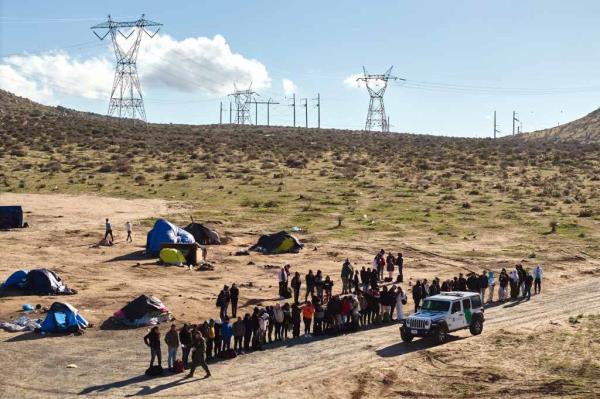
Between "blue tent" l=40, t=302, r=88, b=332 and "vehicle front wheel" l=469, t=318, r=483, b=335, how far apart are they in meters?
13.6

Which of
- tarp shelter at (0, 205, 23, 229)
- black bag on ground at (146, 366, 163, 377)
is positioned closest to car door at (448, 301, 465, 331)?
black bag on ground at (146, 366, 163, 377)

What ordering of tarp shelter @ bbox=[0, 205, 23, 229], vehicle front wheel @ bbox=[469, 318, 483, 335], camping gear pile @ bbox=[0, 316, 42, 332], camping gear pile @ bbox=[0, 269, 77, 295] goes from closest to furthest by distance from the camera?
camping gear pile @ bbox=[0, 316, 42, 332] → vehicle front wheel @ bbox=[469, 318, 483, 335] → camping gear pile @ bbox=[0, 269, 77, 295] → tarp shelter @ bbox=[0, 205, 23, 229]

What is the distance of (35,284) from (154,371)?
1172cm

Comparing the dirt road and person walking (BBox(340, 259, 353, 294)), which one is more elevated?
person walking (BBox(340, 259, 353, 294))

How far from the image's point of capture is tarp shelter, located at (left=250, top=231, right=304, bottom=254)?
4366 cm

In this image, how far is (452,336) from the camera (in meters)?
27.4

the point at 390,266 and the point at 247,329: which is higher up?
the point at 390,266

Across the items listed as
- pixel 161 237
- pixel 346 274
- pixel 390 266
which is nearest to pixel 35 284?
pixel 161 237

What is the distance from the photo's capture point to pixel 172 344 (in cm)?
2256

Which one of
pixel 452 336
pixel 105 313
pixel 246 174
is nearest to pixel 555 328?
pixel 452 336

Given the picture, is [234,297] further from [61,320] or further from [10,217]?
[10,217]

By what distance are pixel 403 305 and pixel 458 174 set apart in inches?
1982

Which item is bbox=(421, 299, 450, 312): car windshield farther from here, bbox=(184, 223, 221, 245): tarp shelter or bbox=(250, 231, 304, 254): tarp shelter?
bbox=(184, 223, 221, 245): tarp shelter

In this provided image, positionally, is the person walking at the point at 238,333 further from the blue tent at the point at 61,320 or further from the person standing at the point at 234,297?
the blue tent at the point at 61,320
